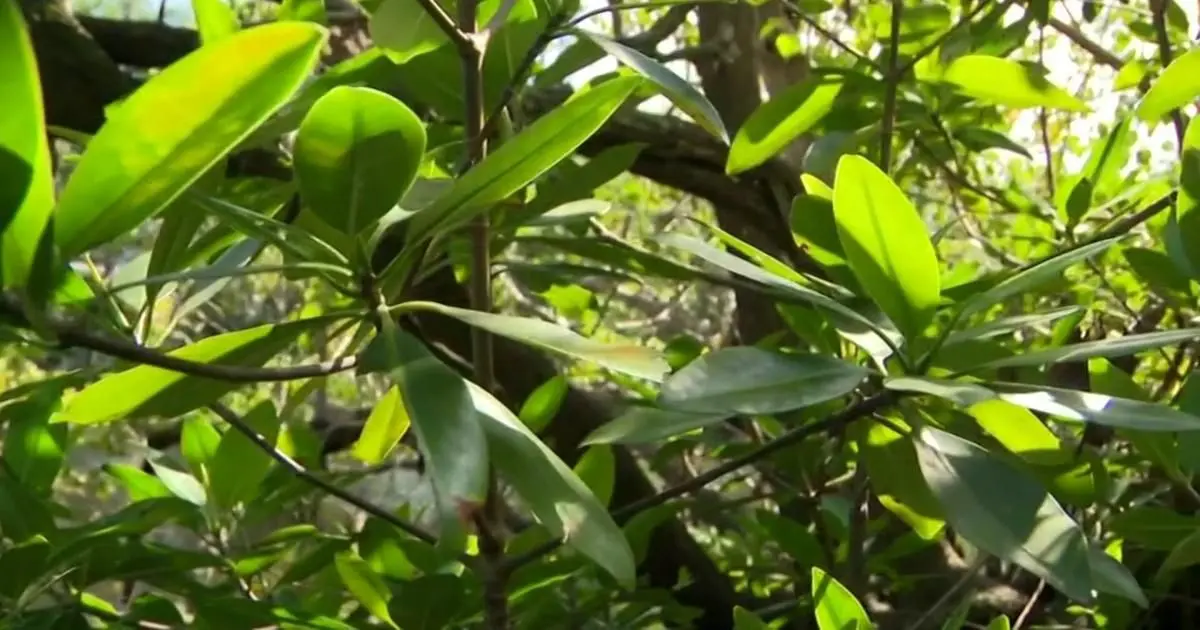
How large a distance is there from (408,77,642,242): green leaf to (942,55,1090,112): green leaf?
15.7 inches

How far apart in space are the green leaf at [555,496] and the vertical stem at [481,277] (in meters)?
0.11

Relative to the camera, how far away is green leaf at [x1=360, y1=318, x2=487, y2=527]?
0.28m

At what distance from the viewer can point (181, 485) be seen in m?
0.71

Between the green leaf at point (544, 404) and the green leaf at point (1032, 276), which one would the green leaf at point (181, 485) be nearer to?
the green leaf at point (544, 404)

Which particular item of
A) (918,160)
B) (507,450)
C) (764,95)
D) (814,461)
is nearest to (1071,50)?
(764,95)

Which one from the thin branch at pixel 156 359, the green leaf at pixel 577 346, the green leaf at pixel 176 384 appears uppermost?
the green leaf at pixel 577 346

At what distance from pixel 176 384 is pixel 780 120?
1.34ft

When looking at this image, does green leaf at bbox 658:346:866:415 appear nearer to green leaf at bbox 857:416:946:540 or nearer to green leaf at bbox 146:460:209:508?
green leaf at bbox 857:416:946:540

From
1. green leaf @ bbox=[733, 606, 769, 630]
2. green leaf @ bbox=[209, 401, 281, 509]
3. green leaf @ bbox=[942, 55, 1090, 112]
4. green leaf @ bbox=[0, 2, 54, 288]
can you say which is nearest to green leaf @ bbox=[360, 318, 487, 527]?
green leaf @ bbox=[0, 2, 54, 288]

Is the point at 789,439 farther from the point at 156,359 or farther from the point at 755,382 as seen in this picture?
the point at 156,359

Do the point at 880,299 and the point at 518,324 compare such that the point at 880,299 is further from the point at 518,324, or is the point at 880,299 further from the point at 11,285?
the point at 11,285

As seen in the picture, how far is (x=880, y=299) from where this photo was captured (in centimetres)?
39

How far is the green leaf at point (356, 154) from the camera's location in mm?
315

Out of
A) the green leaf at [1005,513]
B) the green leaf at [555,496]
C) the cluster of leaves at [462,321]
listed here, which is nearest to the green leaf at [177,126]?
the cluster of leaves at [462,321]
